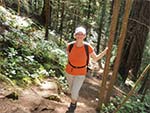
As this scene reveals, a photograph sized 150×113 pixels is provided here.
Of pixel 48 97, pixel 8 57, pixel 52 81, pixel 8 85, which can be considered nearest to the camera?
pixel 8 85

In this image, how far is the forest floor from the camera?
634 cm

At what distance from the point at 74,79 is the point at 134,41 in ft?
23.7

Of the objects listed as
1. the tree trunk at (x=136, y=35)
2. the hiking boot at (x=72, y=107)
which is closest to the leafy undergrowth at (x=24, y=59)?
the hiking boot at (x=72, y=107)

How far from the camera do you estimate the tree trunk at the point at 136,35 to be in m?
12.8

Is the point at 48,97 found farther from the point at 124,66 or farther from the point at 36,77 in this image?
the point at 124,66

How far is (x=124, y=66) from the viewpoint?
45.9 feet

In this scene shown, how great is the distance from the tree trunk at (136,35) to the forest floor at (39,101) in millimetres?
4555

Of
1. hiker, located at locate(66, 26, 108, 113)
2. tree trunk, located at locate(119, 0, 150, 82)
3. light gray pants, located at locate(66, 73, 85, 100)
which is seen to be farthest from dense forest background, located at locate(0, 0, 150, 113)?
light gray pants, located at locate(66, 73, 85, 100)

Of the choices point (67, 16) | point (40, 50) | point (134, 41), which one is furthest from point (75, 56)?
point (67, 16)

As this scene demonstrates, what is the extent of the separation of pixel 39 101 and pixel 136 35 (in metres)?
7.11

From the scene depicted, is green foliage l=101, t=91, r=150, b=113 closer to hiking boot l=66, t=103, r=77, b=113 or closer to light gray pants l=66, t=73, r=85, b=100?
hiking boot l=66, t=103, r=77, b=113

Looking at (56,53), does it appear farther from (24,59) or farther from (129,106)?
(129,106)

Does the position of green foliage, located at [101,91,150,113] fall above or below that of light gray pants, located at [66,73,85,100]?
below

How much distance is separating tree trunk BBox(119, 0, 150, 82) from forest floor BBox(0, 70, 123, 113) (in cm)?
455
